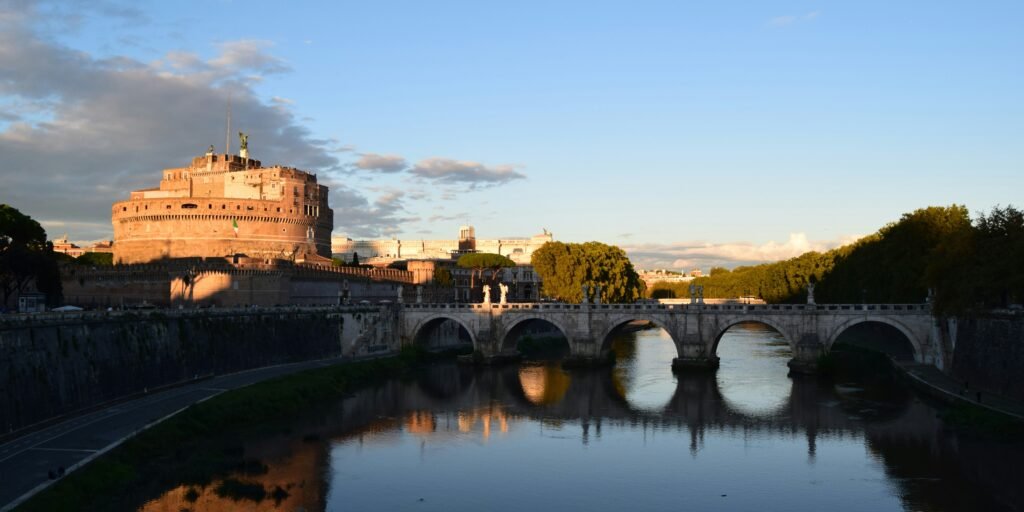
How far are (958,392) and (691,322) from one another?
19371 mm

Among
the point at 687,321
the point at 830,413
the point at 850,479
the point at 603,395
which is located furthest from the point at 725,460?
the point at 687,321

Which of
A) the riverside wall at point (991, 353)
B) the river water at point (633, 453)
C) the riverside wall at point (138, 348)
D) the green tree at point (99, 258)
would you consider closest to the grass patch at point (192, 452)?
the river water at point (633, 453)

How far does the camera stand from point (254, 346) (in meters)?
50.2

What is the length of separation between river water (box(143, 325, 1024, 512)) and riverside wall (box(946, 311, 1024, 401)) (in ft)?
8.83

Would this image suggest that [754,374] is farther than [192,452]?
Yes

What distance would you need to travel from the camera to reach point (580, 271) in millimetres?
76438

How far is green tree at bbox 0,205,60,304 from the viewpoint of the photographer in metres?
44.4

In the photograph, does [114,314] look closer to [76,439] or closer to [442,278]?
[76,439]

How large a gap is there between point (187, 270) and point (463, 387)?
74.2 ft

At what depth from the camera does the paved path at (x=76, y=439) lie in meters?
23.5

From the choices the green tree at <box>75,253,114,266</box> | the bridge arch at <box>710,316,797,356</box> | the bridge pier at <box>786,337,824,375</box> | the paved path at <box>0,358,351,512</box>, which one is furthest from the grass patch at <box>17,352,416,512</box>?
the green tree at <box>75,253,114,266</box>

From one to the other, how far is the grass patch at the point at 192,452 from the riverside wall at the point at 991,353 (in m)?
30.2

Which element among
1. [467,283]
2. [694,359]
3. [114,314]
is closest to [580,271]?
[694,359]

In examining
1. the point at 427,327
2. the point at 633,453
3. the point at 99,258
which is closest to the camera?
the point at 633,453
